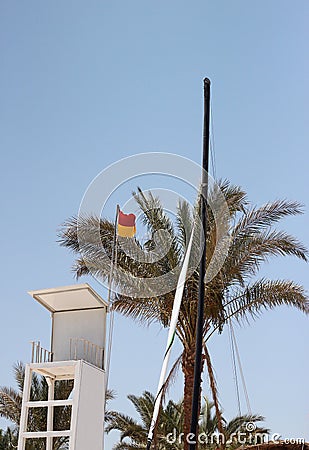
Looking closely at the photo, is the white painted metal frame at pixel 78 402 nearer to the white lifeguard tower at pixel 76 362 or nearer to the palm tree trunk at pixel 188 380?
the white lifeguard tower at pixel 76 362

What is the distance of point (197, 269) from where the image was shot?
1420cm

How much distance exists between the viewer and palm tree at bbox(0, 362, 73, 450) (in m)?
20.2

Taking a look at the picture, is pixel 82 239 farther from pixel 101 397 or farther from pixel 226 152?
pixel 101 397

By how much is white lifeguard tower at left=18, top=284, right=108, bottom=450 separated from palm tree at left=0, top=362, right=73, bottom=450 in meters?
9.29

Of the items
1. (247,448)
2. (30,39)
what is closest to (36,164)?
(30,39)

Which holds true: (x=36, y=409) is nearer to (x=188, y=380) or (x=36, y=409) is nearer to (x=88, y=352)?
(x=188, y=380)

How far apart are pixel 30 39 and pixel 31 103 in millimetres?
1512

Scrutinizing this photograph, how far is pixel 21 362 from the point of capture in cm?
2195

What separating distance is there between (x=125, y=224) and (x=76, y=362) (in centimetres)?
205

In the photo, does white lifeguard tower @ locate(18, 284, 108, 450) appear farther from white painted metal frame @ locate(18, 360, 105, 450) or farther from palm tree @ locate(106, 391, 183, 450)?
palm tree @ locate(106, 391, 183, 450)

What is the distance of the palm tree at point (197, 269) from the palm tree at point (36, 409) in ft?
20.6

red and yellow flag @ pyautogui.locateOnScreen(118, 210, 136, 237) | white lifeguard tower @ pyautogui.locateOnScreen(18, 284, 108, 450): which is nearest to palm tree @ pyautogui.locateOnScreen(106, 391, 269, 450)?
white lifeguard tower @ pyautogui.locateOnScreen(18, 284, 108, 450)

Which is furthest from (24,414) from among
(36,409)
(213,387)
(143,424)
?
(143,424)

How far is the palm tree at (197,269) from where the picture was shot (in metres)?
14.3
